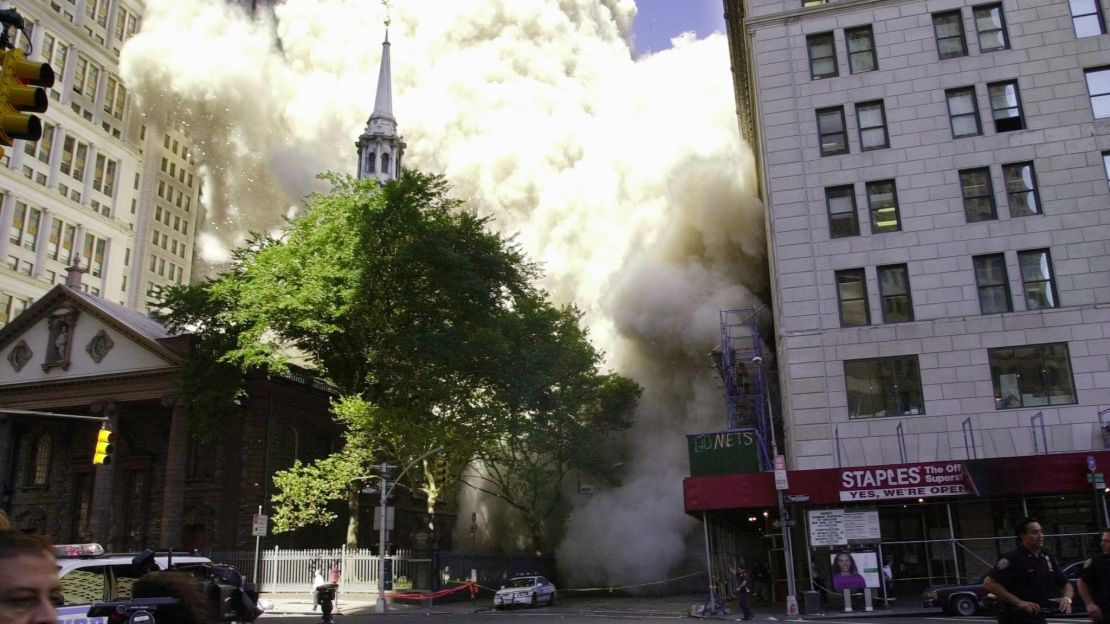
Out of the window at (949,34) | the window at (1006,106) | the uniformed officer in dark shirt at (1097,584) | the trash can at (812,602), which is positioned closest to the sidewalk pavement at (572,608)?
the trash can at (812,602)

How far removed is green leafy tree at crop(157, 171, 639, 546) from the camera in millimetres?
36094

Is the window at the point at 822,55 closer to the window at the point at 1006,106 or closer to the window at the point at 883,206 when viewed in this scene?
the window at the point at 883,206

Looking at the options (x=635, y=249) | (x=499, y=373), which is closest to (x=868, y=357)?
(x=499, y=373)

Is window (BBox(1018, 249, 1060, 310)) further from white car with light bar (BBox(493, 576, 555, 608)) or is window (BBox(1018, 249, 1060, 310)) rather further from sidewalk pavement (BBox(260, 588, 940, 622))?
white car with light bar (BBox(493, 576, 555, 608))

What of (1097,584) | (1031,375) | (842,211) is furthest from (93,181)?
(1097,584)

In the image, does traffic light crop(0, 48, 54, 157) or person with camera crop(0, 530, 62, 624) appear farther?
traffic light crop(0, 48, 54, 157)

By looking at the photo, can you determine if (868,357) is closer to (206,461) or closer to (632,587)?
(632,587)

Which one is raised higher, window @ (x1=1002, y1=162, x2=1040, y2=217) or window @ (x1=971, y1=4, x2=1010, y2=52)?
window @ (x1=971, y1=4, x2=1010, y2=52)

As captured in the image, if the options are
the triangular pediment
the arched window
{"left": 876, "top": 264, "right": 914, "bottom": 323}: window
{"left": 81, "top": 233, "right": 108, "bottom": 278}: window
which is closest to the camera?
{"left": 876, "top": 264, "right": 914, "bottom": 323}: window

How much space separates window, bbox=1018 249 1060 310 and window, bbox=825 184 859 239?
510 centimetres

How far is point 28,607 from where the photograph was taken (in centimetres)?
249

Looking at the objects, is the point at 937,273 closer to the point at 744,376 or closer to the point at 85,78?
the point at 744,376

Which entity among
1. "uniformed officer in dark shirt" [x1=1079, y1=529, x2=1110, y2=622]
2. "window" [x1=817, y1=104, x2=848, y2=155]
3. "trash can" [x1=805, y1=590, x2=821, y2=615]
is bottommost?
"trash can" [x1=805, y1=590, x2=821, y2=615]

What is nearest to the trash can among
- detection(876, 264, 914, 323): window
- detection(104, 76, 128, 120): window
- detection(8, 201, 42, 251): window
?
detection(876, 264, 914, 323): window
